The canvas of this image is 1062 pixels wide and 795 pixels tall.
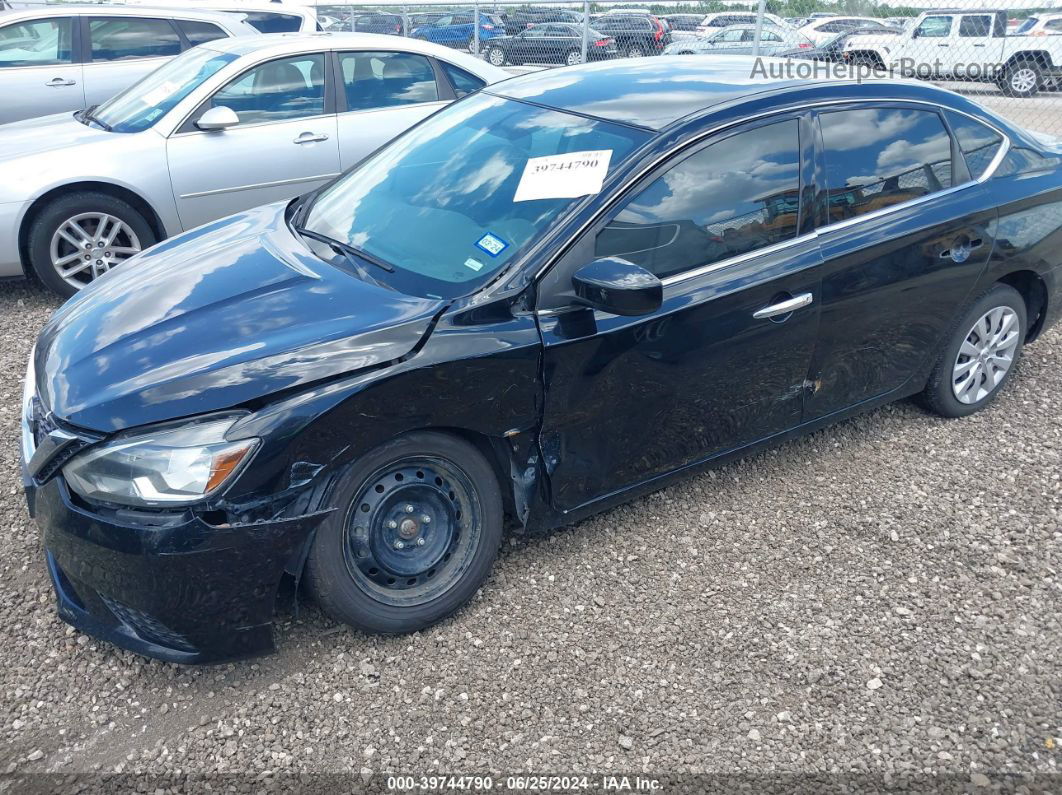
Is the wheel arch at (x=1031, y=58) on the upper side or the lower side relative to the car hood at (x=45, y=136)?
upper

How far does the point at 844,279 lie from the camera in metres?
3.52

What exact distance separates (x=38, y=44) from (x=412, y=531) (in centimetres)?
737

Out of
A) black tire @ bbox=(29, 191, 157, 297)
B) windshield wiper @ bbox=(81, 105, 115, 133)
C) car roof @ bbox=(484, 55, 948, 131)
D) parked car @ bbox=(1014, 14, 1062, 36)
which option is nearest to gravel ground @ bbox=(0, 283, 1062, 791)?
car roof @ bbox=(484, 55, 948, 131)

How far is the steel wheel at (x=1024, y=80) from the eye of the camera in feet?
35.4

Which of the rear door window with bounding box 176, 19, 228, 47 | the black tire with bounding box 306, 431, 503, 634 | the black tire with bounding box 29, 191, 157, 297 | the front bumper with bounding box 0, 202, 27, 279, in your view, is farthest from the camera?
the rear door window with bounding box 176, 19, 228, 47

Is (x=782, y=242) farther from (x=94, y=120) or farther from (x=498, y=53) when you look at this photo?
(x=498, y=53)

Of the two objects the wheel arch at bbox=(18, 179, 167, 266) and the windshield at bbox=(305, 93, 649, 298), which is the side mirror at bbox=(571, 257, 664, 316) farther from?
the wheel arch at bbox=(18, 179, 167, 266)

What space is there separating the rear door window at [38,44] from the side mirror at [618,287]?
281 inches

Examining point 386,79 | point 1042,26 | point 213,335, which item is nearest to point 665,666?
point 213,335

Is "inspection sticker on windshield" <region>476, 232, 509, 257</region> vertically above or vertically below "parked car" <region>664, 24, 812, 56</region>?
below

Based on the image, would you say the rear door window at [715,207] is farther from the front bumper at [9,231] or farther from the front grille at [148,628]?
the front bumper at [9,231]

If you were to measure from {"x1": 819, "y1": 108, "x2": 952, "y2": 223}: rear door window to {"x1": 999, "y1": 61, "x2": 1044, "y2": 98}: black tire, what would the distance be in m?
8.24

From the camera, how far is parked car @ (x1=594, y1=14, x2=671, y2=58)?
504 inches

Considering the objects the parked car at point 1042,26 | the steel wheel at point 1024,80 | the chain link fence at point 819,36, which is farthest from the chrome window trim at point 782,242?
the parked car at point 1042,26
